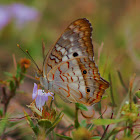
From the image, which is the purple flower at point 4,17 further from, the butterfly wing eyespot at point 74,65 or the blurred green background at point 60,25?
the butterfly wing eyespot at point 74,65

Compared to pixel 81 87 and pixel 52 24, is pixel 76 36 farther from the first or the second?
pixel 52 24

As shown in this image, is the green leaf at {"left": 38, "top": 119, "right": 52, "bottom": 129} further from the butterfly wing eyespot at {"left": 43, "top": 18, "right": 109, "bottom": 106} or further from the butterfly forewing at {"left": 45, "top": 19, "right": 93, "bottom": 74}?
the butterfly forewing at {"left": 45, "top": 19, "right": 93, "bottom": 74}

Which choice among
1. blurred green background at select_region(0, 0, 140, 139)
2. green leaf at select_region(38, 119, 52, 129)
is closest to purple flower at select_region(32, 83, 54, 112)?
green leaf at select_region(38, 119, 52, 129)

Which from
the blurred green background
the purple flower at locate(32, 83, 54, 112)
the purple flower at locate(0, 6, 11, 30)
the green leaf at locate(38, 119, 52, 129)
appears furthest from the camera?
the purple flower at locate(0, 6, 11, 30)

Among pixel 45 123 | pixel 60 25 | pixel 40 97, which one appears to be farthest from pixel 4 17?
pixel 45 123

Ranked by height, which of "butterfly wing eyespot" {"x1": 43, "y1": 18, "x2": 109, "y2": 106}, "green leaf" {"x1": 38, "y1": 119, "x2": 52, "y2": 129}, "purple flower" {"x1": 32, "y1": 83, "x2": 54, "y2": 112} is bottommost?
"green leaf" {"x1": 38, "y1": 119, "x2": 52, "y2": 129}

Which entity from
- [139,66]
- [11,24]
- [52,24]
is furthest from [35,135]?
[52,24]
